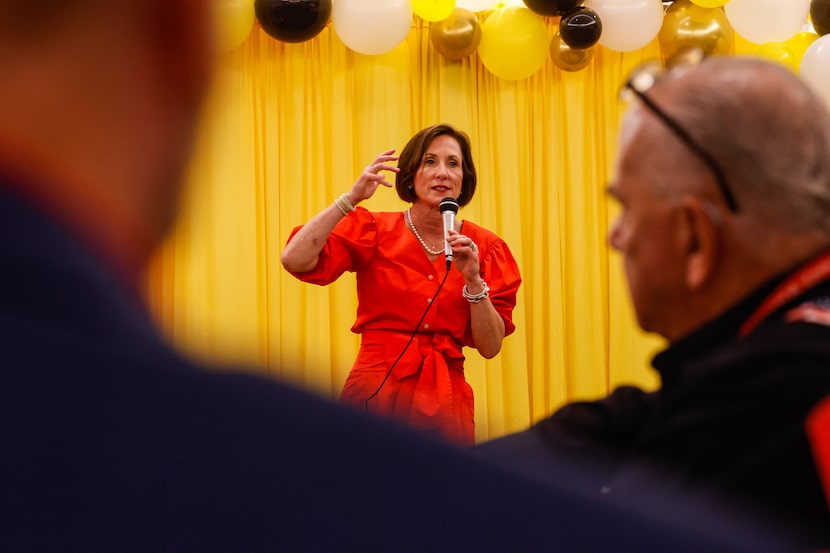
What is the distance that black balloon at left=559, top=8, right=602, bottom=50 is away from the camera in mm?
4086

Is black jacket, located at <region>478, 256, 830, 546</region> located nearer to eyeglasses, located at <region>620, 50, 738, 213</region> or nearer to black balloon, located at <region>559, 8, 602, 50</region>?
eyeglasses, located at <region>620, 50, 738, 213</region>

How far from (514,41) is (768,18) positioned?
1076 mm

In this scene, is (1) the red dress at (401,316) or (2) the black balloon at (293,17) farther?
(2) the black balloon at (293,17)

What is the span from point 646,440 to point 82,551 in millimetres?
→ 630

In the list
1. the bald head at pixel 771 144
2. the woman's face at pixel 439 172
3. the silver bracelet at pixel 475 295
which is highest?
the woman's face at pixel 439 172

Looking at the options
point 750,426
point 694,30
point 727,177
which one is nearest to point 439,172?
point 694,30

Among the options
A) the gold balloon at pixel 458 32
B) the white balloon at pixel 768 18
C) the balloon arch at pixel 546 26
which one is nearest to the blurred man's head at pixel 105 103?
the balloon arch at pixel 546 26

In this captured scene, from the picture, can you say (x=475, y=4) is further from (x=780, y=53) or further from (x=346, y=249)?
(x=346, y=249)

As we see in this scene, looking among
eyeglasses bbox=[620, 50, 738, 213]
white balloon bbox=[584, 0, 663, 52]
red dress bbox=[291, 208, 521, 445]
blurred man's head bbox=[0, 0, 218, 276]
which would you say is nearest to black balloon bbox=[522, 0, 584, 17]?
white balloon bbox=[584, 0, 663, 52]

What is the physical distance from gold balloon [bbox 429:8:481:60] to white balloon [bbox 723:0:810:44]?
1121 mm

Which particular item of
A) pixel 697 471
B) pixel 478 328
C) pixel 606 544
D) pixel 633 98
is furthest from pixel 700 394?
pixel 478 328

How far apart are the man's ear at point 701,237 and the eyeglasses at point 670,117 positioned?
0.02m

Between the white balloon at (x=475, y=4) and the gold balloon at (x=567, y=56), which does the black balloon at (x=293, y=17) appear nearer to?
the white balloon at (x=475, y=4)

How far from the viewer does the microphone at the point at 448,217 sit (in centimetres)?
302
